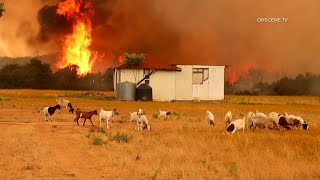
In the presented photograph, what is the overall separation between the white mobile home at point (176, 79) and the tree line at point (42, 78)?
55.1m

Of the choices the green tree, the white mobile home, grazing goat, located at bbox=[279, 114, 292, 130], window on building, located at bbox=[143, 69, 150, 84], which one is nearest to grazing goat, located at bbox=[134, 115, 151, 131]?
grazing goat, located at bbox=[279, 114, 292, 130]

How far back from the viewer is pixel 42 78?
5404 inches

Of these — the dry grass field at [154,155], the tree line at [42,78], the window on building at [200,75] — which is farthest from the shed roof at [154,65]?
the tree line at [42,78]

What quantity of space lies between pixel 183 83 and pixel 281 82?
6753cm

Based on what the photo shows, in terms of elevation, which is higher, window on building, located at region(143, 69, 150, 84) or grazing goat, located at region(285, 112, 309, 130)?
window on building, located at region(143, 69, 150, 84)

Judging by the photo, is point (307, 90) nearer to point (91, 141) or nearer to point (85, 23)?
point (85, 23)

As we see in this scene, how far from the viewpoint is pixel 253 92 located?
140m

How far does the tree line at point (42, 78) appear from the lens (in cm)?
13488

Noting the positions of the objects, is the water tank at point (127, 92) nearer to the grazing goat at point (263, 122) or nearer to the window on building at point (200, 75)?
the window on building at point (200, 75)

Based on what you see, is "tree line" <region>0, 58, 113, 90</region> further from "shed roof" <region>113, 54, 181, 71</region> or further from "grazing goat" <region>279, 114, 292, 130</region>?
"grazing goat" <region>279, 114, 292, 130</region>

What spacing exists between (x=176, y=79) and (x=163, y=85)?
2839 mm

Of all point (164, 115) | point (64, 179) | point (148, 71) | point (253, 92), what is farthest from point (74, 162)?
point (253, 92)

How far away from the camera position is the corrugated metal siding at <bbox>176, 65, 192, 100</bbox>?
82688mm

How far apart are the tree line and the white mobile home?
55.1m
